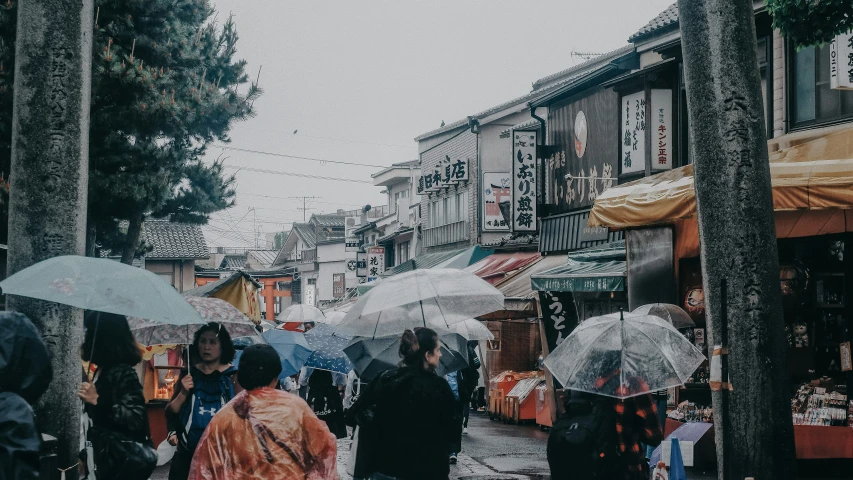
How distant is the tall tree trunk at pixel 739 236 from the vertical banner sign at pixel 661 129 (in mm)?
11248

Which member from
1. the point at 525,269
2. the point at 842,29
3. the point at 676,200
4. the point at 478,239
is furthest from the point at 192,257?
the point at 842,29

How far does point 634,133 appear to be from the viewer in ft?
59.2

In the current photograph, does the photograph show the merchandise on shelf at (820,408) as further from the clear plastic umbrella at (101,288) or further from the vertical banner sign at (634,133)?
the clear plastic umbrella at (101,288)

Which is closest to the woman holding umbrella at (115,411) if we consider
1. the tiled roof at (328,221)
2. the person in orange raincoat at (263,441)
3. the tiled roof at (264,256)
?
the person in orange raincoat at (263,441)

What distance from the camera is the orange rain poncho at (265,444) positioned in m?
5.10

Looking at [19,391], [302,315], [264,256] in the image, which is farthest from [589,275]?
[264,256]

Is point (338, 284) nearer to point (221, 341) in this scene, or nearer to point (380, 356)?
point (380, 356)

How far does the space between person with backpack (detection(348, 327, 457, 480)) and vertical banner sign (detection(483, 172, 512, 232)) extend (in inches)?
879

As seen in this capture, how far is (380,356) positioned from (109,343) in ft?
12.7

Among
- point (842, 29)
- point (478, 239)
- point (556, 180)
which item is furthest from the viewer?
point (478, 239)

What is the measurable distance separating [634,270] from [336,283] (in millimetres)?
54309

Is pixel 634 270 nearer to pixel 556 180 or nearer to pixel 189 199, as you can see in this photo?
pixel 189 199

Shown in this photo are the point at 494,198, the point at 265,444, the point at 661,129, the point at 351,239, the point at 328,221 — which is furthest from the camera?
the point at 328,221

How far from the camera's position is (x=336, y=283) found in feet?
221
